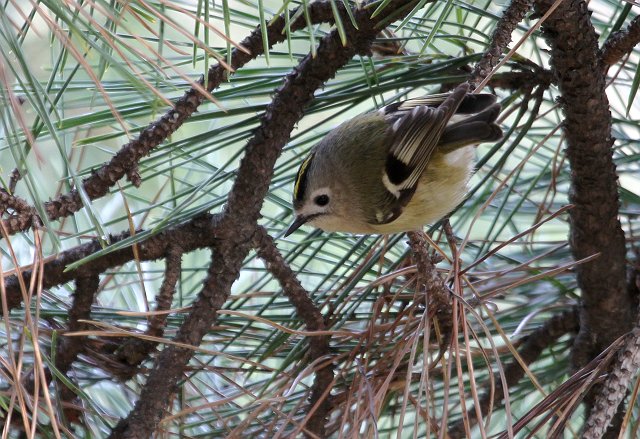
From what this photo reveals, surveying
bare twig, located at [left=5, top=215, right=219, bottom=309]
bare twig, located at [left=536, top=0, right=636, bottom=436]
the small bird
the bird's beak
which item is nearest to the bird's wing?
the small bird

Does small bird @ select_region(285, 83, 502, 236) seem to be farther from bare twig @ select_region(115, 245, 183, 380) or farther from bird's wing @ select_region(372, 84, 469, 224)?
bare twig @ select_region(115, 245, 183, 380)

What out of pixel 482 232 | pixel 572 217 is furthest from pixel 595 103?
pixel 482 232

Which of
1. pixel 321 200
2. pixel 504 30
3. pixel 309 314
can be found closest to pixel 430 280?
pixel 309 314

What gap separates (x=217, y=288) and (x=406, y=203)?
15.4 inches

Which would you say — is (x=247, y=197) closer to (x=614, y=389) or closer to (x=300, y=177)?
(x=300, y=177)

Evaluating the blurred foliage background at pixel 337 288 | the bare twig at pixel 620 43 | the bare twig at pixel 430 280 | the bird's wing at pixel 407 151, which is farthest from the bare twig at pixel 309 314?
the bare twig at pixel 620 43

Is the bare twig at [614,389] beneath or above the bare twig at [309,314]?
beneath

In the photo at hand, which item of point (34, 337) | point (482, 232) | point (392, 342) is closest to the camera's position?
point (34, 337)

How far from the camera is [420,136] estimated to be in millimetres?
1111

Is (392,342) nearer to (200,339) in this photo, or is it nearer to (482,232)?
(200,339)

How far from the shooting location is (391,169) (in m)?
1.19

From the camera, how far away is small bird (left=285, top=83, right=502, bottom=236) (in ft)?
3.50

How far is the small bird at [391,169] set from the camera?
1065 millimetres

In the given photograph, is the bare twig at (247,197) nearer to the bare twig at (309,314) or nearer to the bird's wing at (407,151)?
the bare twig at (309,314)
